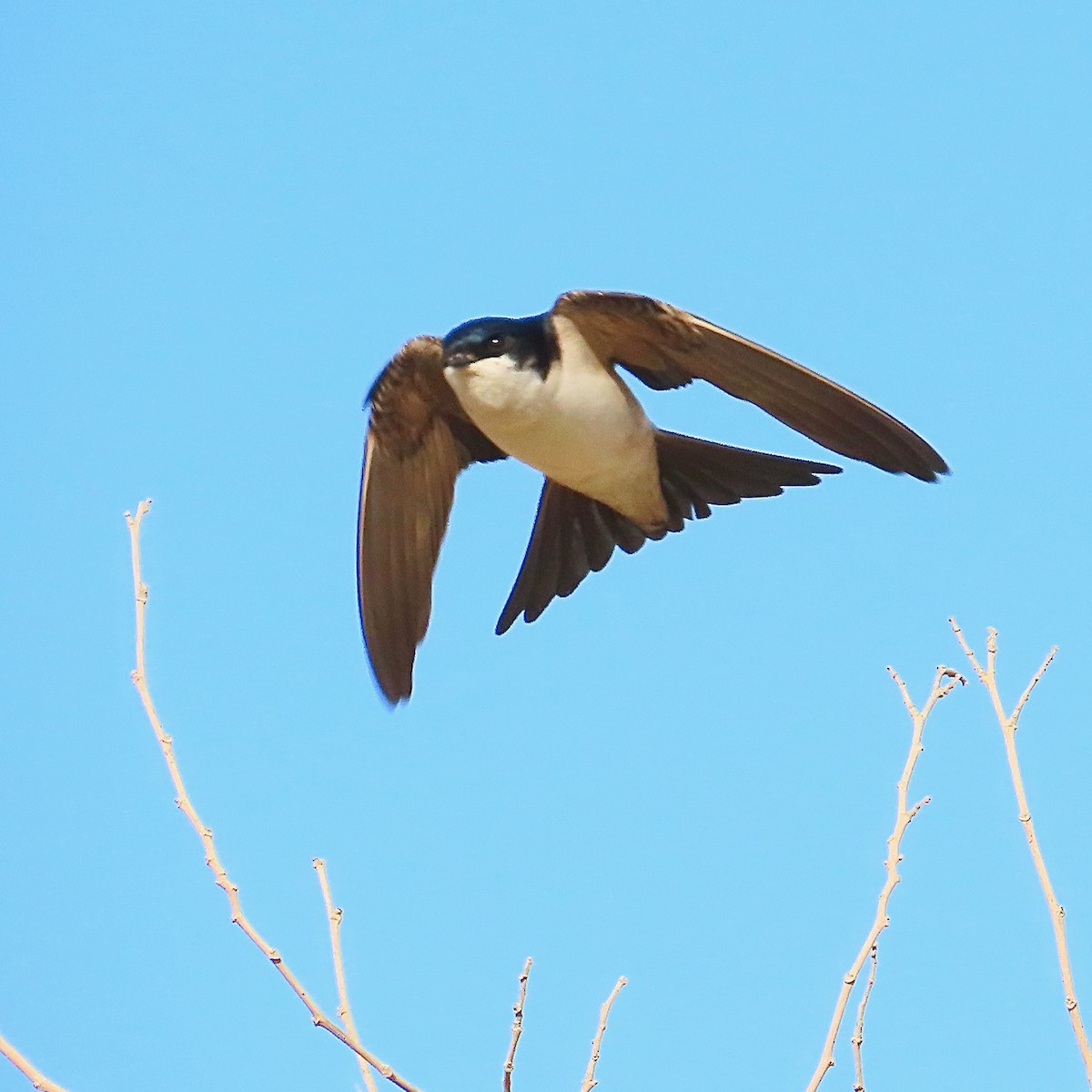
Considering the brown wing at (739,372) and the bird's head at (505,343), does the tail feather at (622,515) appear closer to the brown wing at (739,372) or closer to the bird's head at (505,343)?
the brown wing at (739,372)

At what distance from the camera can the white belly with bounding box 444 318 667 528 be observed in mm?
5555

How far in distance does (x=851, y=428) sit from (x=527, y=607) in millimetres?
1456

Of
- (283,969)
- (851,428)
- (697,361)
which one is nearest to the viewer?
(283,969)

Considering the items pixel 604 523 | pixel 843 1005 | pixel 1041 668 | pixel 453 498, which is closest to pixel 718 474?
pixel 604 523

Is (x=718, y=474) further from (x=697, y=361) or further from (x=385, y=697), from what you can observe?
(x=385, y=697)

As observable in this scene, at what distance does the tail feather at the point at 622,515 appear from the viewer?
5.77m

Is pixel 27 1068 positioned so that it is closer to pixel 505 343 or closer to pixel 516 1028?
pixel 516 1028

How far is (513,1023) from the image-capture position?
2.86 m

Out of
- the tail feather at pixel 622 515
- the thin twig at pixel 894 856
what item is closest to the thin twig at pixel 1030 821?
the thin twig at pixel 894 856

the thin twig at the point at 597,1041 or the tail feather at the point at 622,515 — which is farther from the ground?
the tail feather at the point at 622,515

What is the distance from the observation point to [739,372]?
538 centimetres

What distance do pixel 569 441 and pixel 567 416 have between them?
0.30 feet

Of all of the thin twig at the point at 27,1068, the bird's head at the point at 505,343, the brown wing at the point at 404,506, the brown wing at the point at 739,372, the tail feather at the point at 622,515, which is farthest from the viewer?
the brown wing at the point at 404,506

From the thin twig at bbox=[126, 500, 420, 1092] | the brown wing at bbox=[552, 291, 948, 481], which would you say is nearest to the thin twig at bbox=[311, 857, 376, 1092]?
the thin twig at bbox=[126, 500, 420, 1092]
